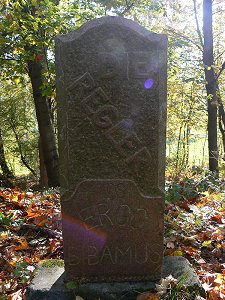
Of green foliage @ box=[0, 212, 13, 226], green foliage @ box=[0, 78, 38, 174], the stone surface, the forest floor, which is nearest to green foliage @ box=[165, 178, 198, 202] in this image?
the forest floor

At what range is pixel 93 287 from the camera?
276cm

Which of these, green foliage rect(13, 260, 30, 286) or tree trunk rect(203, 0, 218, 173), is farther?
tree trunk rect(203, 0, 218, 173)

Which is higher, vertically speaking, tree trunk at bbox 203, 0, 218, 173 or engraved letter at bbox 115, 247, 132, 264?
tree trunk at bbox 203, 0, 218, 173

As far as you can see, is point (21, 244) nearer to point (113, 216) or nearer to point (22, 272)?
point (22, 272)

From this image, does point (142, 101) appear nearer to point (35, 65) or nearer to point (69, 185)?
point (69, 185)

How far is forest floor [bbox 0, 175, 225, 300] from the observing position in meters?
2.87

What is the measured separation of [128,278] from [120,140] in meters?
1.32

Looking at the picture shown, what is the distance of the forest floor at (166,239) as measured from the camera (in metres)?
2.87

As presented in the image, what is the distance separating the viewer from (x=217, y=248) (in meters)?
3.66

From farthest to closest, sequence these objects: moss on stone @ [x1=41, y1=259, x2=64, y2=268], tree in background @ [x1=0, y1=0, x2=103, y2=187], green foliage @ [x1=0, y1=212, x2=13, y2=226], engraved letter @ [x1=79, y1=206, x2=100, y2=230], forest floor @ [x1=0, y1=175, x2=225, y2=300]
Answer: tree in background @ [x1=0, y1=0, x2=103, y2=187], green foliage @ [x1=0, y1=212, x2=13, y2=226], moss on stone @ [x1=41, y1=259, x2=64, y2=268], forest floor @ [x1=0, y1=175, x2=225, y2=300], engraved letter @ [x1=79, y1=206, x2=100, y2=230]

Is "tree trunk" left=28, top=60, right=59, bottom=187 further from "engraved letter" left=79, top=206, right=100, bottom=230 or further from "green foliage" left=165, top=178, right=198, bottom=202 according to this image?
"engraved letter" left=79, top=206, right=100, bottom=230

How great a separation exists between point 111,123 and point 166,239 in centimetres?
190

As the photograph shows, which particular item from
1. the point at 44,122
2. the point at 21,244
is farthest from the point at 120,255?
the point at 44,122

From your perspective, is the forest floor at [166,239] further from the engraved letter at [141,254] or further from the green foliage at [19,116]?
the green foliage at [19,116]
